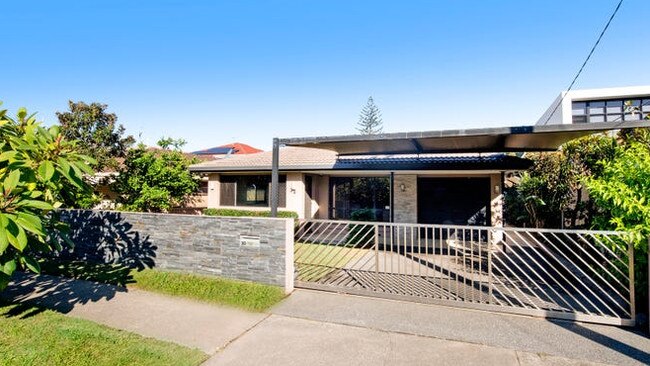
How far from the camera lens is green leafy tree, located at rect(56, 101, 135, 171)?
15.9 meters

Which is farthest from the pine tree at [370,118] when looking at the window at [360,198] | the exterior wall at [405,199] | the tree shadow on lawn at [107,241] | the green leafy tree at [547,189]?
the tree shadow on lawn at [107,241]

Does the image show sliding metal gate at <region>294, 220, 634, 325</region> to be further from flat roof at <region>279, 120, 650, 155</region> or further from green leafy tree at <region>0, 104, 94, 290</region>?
green leafy tree at <region>0, 104, 94, 290</region>

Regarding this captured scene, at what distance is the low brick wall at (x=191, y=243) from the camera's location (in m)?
6.75

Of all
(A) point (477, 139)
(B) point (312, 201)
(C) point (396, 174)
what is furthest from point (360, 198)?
(A) point (477, 139)

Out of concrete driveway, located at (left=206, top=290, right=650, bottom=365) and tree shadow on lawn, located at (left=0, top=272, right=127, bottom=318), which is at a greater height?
tree shadow on lawn, located at (left=0, top=272, right=127, bottom=318)

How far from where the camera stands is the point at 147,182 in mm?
13586

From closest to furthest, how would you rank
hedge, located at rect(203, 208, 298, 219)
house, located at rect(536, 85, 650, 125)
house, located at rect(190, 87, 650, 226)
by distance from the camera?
house, located at rect(190, 87, 650, 226) < hedge, located at rect(203, 208, 298, 219) < house, located at rect(536, 85, 650, 125)

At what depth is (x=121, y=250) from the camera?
26.7 ft

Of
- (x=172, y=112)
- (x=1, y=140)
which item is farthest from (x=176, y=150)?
(x=1, y=140)

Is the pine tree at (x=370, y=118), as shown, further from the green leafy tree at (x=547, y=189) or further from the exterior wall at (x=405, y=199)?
the exterior wall at (x=405, y=199)

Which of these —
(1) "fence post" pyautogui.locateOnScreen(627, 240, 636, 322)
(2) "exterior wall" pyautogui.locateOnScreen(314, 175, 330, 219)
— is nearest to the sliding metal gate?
(1) "fence post" pyautogui.locateOnScreen(627, 240, 636, 322)

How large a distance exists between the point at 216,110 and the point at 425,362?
1800cm

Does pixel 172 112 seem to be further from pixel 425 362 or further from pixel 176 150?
pixel 425 362

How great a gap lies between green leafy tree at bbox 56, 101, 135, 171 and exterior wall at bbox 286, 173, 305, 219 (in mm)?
8810
